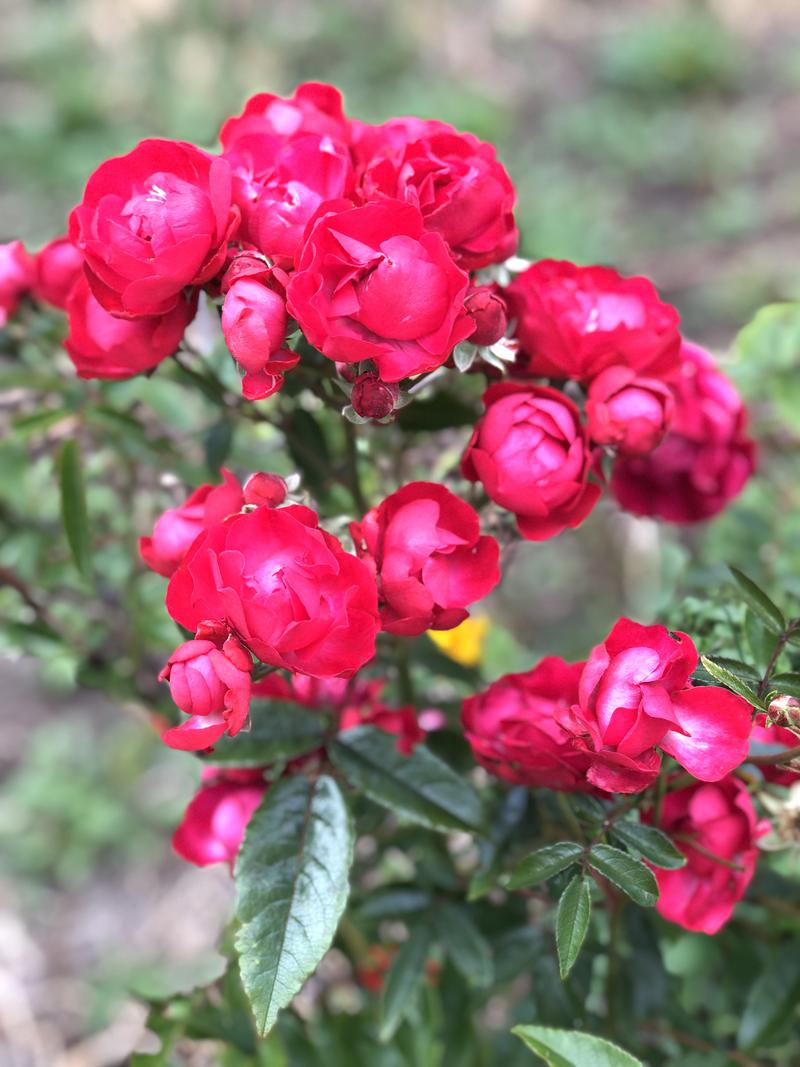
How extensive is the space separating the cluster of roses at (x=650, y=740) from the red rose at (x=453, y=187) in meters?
0.23

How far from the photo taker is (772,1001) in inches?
31.5

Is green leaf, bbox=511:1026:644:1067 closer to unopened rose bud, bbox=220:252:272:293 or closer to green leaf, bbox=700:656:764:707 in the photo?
green leaf, bbox=700:656:764:707

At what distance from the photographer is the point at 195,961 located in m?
0.88

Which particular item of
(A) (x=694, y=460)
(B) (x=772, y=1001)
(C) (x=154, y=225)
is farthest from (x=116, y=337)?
(B) (x=772, y=1001)

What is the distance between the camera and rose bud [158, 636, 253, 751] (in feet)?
1.68

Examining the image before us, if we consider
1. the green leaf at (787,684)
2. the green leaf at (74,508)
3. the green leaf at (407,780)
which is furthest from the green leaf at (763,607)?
the green leaf at (74,508)

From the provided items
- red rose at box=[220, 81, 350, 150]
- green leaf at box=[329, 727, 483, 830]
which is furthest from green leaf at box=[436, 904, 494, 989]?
red rose at box=[220, 81, 350, 150]

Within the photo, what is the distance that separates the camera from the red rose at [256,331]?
539 mm

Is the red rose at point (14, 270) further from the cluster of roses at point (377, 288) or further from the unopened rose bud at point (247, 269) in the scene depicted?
the unopened rose bud at point (247, 269)

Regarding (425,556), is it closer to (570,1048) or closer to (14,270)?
(570,1048)

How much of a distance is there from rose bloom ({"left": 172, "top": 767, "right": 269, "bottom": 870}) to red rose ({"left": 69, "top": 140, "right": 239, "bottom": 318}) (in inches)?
12.8

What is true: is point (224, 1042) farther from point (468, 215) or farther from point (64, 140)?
point (64, 140)

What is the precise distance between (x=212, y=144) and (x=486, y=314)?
1.29 ft

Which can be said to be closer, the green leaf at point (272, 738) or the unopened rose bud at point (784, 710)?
the unopened rose bud at point (784, 710)
